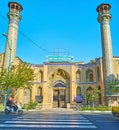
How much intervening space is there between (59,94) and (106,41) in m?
15.4

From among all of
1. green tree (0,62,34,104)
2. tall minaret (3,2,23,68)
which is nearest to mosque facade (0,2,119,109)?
tall minaret (3,2,23,68)

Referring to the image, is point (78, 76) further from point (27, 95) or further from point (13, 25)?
point (13, 25)

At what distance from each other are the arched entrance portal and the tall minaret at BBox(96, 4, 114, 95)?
10.4m

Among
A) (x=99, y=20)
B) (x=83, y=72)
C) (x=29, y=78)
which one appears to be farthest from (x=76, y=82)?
(x=29, y=78)

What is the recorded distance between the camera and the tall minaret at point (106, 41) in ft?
125

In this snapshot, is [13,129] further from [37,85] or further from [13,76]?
[37,85]

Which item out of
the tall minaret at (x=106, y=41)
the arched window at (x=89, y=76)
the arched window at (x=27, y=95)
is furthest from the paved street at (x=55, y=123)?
the arched window at (x=89, y=76)

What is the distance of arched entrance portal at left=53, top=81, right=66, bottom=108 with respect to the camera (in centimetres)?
4362

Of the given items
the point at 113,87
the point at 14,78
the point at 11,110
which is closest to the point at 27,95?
the point at 113,87

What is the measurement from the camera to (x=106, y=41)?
39.4 m

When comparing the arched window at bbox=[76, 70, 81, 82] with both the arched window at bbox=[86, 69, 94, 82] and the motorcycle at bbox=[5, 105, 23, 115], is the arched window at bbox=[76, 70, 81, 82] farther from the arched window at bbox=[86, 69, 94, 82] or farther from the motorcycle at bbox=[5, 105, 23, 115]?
the motorcycle at bbox=[5, 105, 23, 115]

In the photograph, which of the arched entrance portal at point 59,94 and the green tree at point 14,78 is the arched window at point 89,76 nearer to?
the arched entrance portal at point 59,94

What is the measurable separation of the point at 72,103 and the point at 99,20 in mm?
18129

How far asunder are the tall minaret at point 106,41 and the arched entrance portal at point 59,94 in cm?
1040
